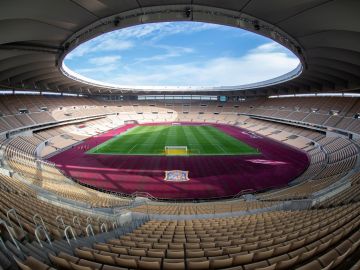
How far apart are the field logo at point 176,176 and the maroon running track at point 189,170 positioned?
540 millimetres

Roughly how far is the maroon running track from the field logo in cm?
54

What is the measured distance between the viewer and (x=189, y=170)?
84.5 ft

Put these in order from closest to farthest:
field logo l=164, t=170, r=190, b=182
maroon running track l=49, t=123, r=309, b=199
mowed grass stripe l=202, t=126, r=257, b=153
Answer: maroon running track l=49, t=123, r=309, b=199, field logo l=164, t=170, r=190, b=182, mowed grass stripe l=202, t=126, r=257, b=153

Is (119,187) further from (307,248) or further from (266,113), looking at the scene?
(266,113)

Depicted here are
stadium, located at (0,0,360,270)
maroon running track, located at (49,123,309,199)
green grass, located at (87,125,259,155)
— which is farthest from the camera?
green grass, located at (87,125,259,155)

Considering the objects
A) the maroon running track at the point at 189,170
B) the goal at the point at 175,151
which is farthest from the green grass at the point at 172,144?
the maroon running track at the point at 189,170

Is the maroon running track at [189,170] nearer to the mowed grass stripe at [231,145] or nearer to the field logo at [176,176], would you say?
the field logo at [176,176]

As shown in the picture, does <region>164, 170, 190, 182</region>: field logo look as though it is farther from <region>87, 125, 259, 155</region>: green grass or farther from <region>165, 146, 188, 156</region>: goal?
<region>87, 125, 259, 155</region>: green grass

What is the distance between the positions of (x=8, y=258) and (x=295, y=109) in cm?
5288

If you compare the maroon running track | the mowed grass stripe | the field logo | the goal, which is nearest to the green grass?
the mowed grass stripe

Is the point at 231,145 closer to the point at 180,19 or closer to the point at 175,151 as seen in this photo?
the point at 175,151

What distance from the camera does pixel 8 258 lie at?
3.82 meters

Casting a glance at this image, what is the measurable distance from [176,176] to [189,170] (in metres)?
A: 2.52

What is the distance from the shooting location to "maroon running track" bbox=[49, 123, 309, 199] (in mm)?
20766
